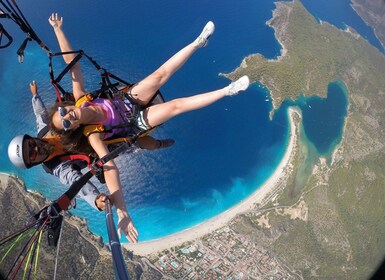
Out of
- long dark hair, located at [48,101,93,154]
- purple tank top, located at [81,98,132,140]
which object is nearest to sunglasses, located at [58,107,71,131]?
long dark hair, located at [48,101,93,154]

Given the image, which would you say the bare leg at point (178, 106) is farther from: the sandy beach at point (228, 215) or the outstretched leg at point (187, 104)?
the sandy beach at point (228, 215)

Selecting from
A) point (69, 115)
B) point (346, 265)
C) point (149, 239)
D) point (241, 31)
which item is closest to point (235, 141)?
point (149, 239)

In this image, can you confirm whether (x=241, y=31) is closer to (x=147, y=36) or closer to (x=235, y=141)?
(x=147, y=36)

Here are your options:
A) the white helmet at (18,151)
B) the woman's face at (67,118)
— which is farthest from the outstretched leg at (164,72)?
the white helmet at (18,151)

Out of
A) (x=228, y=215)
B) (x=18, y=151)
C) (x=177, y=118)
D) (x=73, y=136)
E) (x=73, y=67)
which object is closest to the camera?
(x=18, y=151)

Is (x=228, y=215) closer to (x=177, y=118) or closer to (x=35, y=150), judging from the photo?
(x=177, y=118)

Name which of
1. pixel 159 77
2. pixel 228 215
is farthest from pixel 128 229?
pixel 228 215
